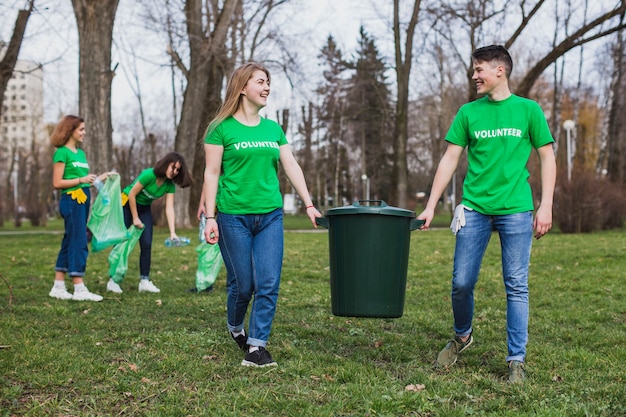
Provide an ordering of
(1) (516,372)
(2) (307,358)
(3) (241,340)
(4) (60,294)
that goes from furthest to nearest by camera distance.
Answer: (4) (60,294), (3) (241,340), (2) (307,358), (1) (516,372)

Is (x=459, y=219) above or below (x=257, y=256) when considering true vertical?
above

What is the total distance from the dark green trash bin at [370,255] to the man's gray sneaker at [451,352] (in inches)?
15.8

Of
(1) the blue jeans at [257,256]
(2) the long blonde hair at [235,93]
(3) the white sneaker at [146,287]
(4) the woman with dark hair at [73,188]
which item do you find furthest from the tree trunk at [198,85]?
(1) the blue jeans at [257,256]

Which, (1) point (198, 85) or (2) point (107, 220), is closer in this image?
(2) point (107, 220)

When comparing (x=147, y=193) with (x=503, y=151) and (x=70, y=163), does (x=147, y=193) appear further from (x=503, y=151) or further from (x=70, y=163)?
(x=503, y=151)

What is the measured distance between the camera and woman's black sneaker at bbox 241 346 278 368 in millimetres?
4266

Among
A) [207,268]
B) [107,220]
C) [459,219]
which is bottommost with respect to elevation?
[207,268]

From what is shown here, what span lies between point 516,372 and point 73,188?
472 centimetres

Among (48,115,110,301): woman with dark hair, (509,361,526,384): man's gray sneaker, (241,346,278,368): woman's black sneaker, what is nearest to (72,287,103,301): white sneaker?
(48,115,110,301): woman with dark hair

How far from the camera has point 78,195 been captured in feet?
22.5

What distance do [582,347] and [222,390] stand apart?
2650mm

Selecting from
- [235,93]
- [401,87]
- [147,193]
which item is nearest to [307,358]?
[235,93]

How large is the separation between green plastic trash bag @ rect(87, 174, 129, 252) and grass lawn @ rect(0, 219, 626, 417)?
61 cm

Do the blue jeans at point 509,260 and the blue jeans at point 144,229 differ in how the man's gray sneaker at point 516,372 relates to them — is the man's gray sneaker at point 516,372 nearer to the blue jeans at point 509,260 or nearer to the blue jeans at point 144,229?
the blue jeans at point 509,260
